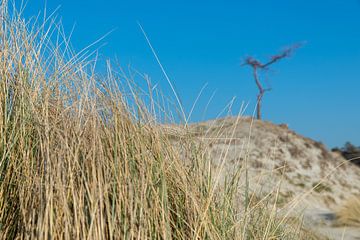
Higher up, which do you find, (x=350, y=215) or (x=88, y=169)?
(x=350, y=215)

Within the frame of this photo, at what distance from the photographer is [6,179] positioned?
191cm

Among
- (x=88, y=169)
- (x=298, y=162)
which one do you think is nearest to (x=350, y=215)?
(x=298, y=162)

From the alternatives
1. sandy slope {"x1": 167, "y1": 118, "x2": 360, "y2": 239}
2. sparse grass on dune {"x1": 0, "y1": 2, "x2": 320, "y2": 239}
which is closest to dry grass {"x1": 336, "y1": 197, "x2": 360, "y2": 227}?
sandy slope {"x1": 167, "y1": 118, "x2": 360, "y2": 239}

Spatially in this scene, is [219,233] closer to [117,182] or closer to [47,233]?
[117,182]

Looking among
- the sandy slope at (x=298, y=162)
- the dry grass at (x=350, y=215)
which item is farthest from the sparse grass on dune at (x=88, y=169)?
the sandy slope at (x=298, y=162)

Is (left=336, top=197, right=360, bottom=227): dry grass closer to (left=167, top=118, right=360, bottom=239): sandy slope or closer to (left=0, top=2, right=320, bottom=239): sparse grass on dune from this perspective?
(left=167, top=118, right=360, bottom=239): sandy slope

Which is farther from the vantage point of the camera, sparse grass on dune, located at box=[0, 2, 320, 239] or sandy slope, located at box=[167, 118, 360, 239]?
sandy slope, located at box=[167, 118, 360, 239]

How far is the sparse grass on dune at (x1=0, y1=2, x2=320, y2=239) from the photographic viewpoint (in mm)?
1678

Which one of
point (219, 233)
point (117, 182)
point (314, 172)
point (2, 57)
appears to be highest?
point (314, 172)

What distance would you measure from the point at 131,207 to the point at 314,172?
10491mm

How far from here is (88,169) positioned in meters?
1.77

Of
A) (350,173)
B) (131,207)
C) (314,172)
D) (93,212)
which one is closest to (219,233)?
(131,207)

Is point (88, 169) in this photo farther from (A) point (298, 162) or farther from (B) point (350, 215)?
(A) point (298, 162)

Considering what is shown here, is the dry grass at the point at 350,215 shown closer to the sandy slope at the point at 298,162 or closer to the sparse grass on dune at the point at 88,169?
the sandy slope at the point at 298,162
